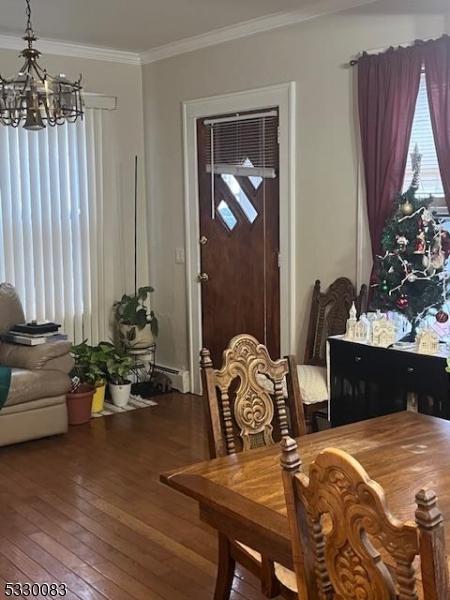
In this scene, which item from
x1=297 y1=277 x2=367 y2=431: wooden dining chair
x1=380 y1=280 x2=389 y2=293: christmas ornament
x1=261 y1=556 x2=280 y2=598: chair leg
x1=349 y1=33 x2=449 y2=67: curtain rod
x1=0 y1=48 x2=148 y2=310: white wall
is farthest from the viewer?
x1=0 y1=48 x2=148 y2=310: white wall

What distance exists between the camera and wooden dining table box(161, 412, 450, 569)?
187cm

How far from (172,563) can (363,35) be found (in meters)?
3.17

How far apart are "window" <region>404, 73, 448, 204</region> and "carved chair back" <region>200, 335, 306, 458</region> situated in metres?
1.93

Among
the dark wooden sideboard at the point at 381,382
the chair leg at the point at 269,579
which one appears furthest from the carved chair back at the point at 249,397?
the dark wooden sideboard at the point at 381,382

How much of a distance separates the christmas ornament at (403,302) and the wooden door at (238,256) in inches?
55.2

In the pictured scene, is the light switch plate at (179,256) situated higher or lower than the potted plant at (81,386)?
higher

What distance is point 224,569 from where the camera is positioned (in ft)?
8.55

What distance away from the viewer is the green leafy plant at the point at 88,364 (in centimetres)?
543

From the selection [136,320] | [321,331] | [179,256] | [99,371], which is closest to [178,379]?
[136,320]

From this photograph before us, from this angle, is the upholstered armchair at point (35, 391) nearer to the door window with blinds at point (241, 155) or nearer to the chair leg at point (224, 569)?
the door window with blinds at point (241, 155)

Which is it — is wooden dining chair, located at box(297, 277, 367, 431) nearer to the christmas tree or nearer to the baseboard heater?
the christmas tree

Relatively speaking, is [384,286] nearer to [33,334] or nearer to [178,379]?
[33,334]

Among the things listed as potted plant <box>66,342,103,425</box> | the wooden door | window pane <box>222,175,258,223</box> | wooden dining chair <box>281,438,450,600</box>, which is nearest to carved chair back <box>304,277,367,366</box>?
the wooden door

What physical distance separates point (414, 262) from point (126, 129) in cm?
314
